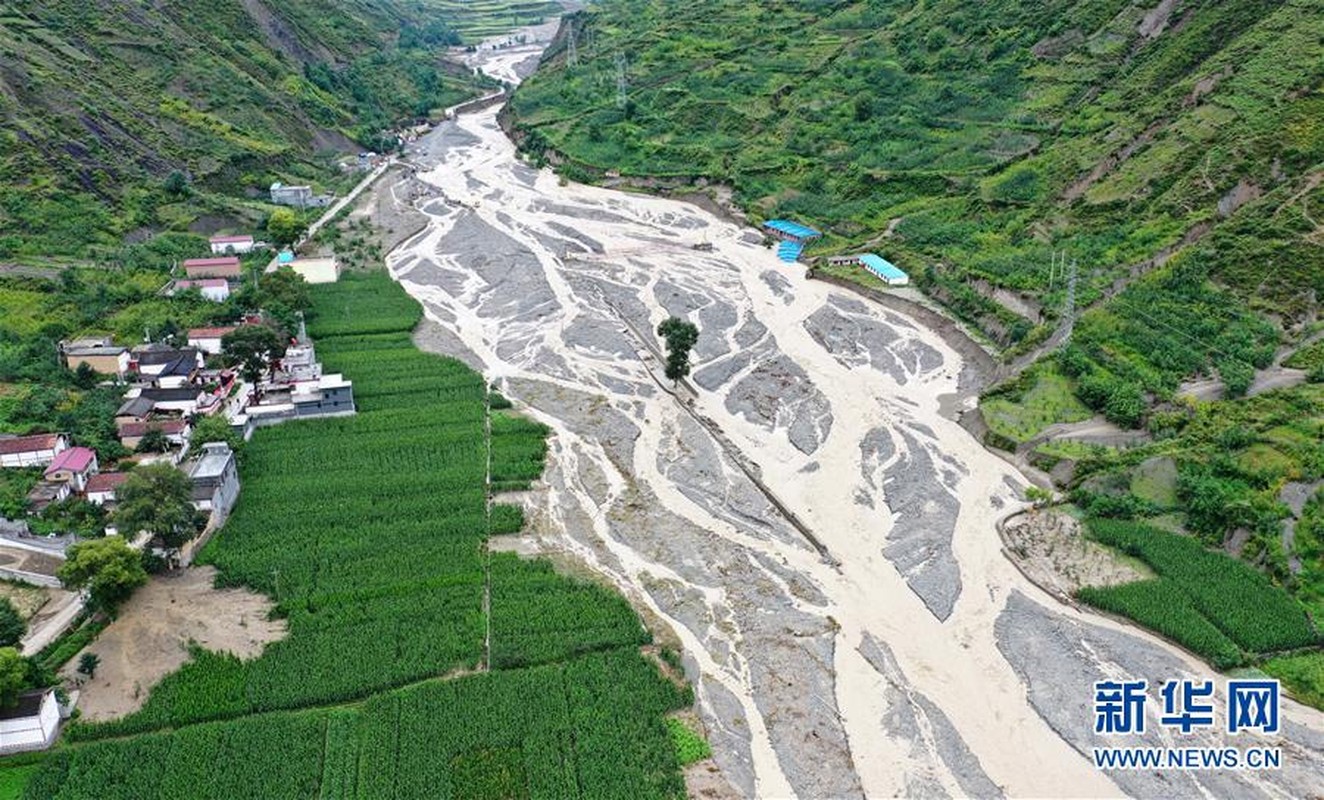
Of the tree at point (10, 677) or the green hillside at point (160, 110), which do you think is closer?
the tree at point (10, 677)

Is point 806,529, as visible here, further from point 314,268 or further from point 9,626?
point 314,268

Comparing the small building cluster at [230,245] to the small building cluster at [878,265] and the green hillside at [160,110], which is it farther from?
the small building cluster at [878,265]

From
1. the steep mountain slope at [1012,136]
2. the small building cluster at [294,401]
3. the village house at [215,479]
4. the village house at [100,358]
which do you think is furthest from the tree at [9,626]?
the steep mountain slope at [1012,136]

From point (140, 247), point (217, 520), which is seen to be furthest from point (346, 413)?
point (140, 247)

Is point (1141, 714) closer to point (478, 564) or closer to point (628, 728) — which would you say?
point (628, 728)

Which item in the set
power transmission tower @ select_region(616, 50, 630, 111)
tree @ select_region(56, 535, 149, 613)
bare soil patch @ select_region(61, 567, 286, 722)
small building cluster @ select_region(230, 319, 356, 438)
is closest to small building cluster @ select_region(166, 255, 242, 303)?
small building cluster @ select_region(230, 319, 356, 438)

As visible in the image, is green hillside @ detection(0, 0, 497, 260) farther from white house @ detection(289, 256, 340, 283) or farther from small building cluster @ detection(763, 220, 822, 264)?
small building cluster @ detection(763, 220, 822, 264)
